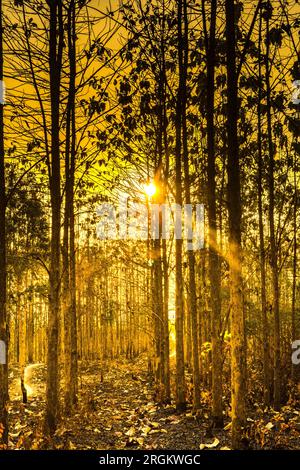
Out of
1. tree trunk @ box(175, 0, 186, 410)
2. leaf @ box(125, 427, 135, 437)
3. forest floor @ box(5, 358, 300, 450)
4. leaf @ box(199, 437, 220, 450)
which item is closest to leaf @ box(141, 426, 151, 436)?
forest floor @ box(5, 358, 300, 450)

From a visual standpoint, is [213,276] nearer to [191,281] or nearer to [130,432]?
[191,281]

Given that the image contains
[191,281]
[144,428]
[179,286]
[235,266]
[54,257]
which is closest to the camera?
[235,266]

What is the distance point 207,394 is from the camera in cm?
1123

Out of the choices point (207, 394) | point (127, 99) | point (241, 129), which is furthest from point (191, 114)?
point (207, 394)

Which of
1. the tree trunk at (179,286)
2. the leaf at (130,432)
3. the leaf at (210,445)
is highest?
the tree trunk at (179,286)

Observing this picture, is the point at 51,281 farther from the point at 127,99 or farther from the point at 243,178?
the point at 243,178

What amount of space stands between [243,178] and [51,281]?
288 inches

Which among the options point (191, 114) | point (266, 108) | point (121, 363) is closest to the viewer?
point (266, 108)

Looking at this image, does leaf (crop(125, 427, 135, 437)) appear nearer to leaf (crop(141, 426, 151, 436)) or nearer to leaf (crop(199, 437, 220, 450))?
leaf (crop(141, 426, 151, 436))

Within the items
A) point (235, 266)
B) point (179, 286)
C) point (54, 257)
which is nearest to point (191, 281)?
point (179, 286)

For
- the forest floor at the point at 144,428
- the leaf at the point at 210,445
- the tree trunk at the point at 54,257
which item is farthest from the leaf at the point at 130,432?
the leaf at the point at 210,445

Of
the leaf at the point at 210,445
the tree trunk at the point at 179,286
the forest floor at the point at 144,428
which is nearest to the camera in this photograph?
the leaf at the point at 210,445

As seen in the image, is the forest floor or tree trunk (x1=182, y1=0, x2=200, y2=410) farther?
tree trunk (x1=182, y1=0, x2=200, y2=410)

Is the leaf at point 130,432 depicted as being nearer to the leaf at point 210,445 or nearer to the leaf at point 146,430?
the leaf at point 146,430
